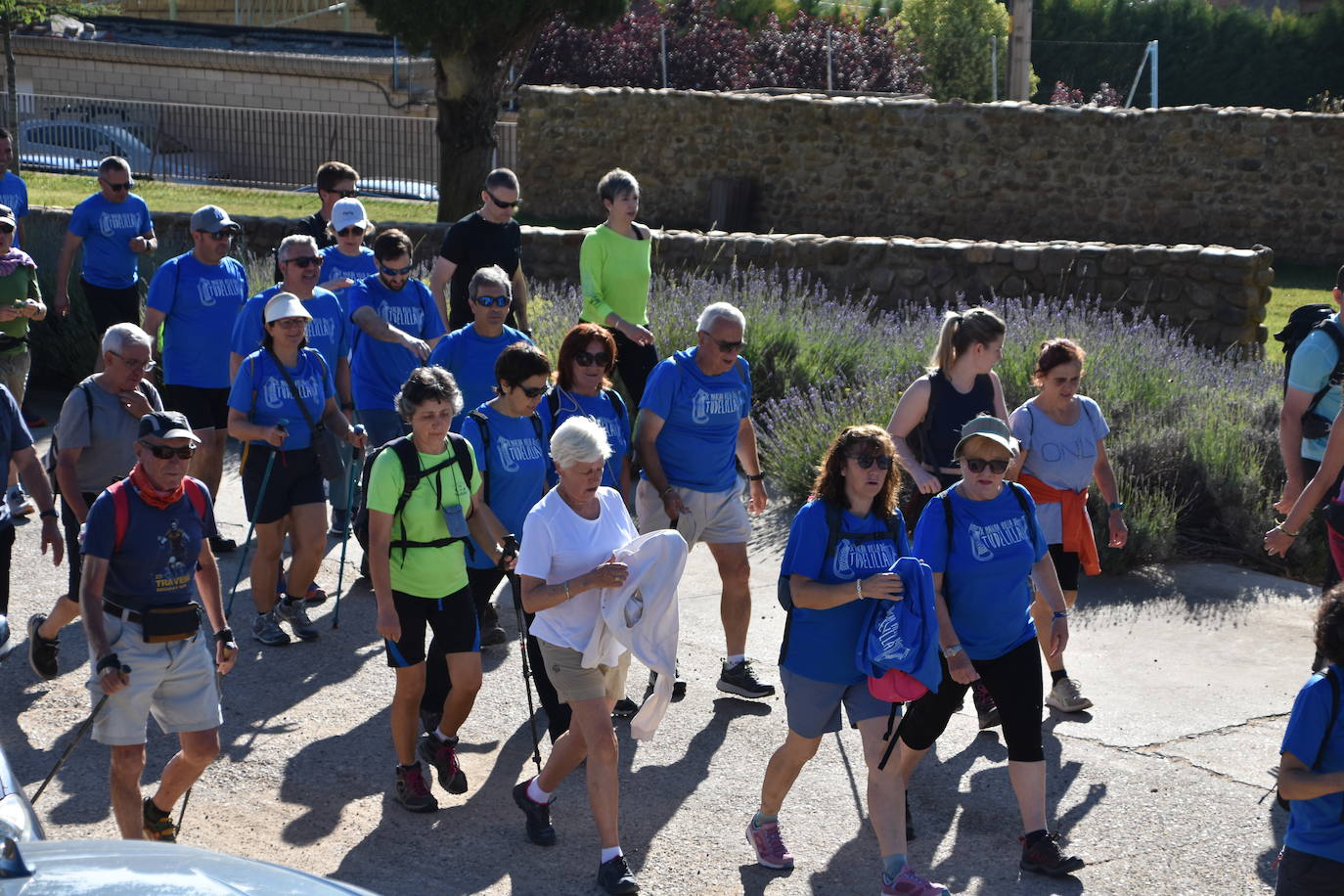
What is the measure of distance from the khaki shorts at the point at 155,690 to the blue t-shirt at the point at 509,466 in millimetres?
1362

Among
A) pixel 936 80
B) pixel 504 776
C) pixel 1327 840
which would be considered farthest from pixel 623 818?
pixel 936 80

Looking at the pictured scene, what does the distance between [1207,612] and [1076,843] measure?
9.34ft

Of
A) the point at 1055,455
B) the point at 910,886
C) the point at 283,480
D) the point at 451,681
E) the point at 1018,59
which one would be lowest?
the point at 910,886

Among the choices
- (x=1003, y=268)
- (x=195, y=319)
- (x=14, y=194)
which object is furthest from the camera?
(x=1003, y=268)

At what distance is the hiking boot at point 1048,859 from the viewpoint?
5320mm

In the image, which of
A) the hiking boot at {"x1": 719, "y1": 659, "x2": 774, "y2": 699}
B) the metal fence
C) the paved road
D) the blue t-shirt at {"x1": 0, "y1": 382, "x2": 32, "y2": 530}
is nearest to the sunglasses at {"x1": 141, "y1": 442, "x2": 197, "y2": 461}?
the paved road

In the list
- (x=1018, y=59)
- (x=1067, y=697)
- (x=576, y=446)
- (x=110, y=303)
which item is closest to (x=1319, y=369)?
(x=1067, y=697)

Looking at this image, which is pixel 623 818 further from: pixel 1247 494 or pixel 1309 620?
pixel 1247 494

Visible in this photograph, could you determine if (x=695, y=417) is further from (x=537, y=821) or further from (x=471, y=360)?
(x=537, y=821)

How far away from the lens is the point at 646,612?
5.36m

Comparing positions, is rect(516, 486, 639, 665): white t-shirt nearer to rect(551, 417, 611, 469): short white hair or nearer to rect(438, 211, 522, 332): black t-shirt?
rect(551, 417, 611, 469): short white hair

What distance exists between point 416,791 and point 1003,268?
9.09m

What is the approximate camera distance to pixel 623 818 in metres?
5.89

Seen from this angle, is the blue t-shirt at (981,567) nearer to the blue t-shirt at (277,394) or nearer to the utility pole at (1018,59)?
the blue t-shirt at (277,394)
